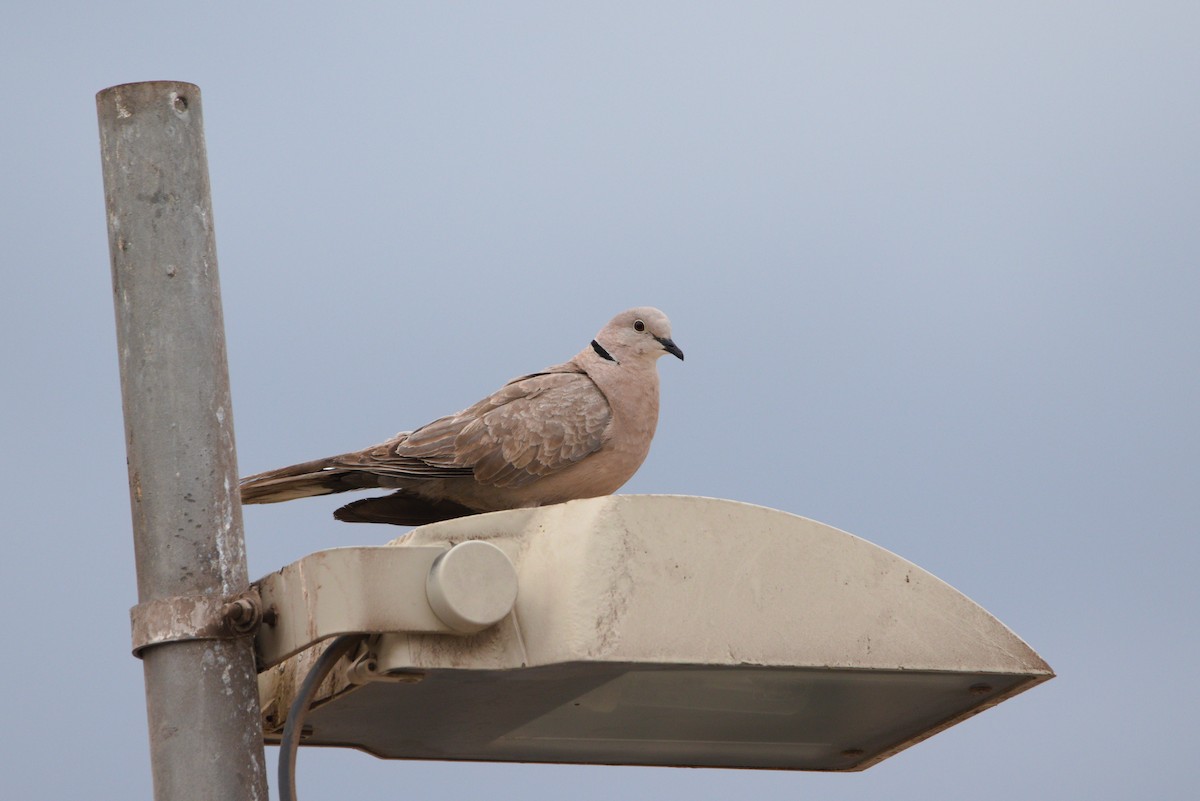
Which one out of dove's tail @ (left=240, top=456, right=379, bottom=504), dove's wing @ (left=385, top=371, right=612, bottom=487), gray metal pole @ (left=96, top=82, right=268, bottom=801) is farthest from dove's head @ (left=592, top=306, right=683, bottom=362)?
gray metal pole @ (left=96, top=82, right=268, bottom=801)

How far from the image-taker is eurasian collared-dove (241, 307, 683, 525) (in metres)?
6.25

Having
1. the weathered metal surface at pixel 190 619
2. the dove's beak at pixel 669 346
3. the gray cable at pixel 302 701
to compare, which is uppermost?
the dove's beak at pixel 669 346

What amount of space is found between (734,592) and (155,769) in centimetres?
129

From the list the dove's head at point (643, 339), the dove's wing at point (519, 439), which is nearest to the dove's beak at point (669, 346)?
the dove's head at point (643, 339)

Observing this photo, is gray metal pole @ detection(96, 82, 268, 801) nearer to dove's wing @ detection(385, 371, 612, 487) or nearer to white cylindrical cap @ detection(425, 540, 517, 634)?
white cylindrical cap @ detection(425, 540, 517, 634)

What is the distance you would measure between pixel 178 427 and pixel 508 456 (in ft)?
8.64

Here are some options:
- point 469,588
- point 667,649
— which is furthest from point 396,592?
point 667,649

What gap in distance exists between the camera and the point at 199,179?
390cm

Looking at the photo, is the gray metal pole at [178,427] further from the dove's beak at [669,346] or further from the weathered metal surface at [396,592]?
the dove's beak at [669,346]

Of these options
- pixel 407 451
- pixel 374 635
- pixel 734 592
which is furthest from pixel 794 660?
pixel 407 451

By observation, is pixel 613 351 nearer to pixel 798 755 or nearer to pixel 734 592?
pixel 798 755

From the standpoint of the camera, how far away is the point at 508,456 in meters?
6.32

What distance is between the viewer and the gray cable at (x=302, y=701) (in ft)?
12.1

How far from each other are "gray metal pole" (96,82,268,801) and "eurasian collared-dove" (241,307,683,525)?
2.33 metres
